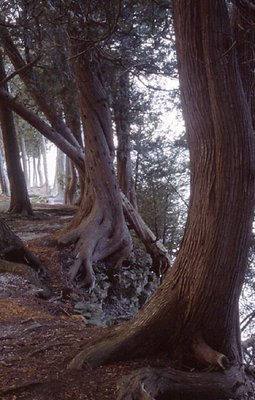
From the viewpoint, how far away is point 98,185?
9.70 metres

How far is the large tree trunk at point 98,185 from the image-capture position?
9391 mm

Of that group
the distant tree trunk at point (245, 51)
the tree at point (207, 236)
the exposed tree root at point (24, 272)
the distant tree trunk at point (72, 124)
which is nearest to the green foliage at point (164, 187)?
the distant tree trunk at point (72, 124)

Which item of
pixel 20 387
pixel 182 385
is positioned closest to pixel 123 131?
pixel 182 385

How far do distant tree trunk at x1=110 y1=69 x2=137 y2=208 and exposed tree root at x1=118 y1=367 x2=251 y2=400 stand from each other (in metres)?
8.95

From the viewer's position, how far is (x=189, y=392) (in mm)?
3529

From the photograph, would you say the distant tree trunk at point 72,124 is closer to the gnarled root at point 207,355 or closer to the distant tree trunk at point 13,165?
the distant tree trunk at point 13,165

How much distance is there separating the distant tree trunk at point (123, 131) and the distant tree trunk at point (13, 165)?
3124mm

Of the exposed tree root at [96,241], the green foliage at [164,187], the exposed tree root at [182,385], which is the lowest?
the exposed tree root at [182,385]

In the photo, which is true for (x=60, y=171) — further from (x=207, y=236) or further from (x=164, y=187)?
(x=207, y=236)

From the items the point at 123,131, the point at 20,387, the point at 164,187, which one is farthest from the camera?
the point at 164,187

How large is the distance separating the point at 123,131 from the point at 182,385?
10.4 m

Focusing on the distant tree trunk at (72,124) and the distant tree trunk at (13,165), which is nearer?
the distant tree trunk at (72,124)

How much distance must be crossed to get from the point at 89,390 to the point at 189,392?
0.82m

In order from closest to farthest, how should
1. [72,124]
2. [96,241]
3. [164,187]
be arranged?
[96,241] < [164,187] < [72,124]
